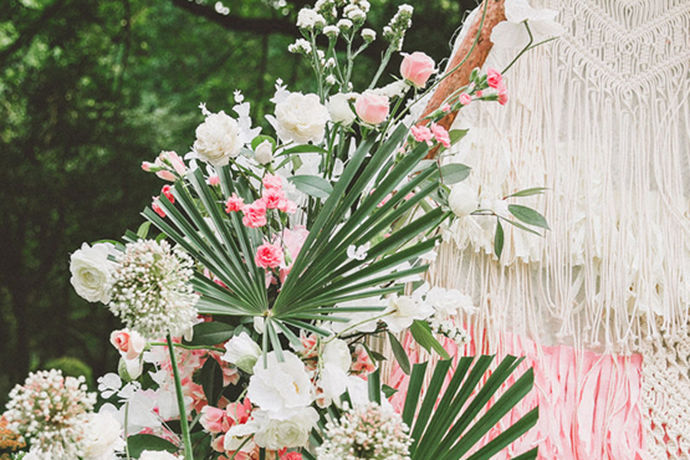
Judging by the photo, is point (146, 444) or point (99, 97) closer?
point (146, 444)

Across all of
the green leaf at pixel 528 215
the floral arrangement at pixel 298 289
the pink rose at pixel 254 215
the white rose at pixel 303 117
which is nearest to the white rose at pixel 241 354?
the floral arrangement at pixel 298 289

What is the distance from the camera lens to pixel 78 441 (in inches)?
19.1

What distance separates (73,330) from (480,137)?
4.21m

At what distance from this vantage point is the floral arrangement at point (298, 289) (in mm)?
607

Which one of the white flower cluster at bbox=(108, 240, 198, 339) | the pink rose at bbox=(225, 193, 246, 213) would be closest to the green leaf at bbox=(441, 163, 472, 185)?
the pink rose at bbox=(225, 193, 246, 213)

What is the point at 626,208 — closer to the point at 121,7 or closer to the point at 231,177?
the point at 231,177

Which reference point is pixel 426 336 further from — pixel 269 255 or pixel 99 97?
pixel 99 97

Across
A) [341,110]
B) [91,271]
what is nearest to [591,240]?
[341,110]

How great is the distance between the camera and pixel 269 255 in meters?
0.66

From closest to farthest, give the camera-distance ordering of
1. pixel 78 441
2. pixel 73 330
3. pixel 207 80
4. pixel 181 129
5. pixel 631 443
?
1. pixel 78 441
2. pixel 631 443
3. pixel 181 129
4. pixel 207 80
5. pixel 73 330

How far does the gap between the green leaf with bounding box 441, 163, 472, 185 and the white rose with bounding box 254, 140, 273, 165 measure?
0.58ft

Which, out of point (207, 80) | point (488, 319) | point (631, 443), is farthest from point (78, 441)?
point (207, 80)

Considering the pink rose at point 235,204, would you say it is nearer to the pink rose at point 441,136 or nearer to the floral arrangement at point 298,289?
the floral arrangement at point 298,289

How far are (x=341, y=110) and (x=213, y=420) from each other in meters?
0.32
